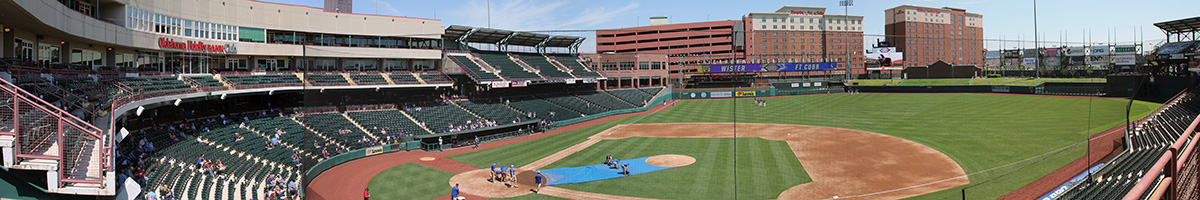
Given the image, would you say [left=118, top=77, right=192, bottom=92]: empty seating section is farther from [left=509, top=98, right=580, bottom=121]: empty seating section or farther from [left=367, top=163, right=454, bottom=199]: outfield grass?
[left=509, top=98, right=580, bottom=121]: empty seating section

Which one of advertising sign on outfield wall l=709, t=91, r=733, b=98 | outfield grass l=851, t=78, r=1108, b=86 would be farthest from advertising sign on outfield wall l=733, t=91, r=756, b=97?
outfield grass l=851, t=78, r=1108, b=86

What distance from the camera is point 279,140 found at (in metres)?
24.1

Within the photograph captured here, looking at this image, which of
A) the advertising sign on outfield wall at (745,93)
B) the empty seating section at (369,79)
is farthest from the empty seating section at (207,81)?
the advertising sign on outfield wall at (745,93)

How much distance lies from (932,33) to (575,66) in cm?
7888

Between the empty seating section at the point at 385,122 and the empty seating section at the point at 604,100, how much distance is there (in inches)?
797

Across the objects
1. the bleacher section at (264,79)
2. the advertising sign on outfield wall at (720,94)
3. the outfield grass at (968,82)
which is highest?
the outfield grass at (968,82)

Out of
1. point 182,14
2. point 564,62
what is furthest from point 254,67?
point 564,62

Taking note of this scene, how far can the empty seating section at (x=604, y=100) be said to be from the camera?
49.8 metres

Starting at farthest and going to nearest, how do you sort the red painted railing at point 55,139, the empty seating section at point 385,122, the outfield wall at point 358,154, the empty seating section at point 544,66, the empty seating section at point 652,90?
1. the empty seating section at point 652,90
2. the empty seating section at point 544,66
3. the empty seating section at point 385,122
4. the outfield wall at point 358,154
5. the red painted railing at point 55,139

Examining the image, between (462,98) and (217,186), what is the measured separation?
76.1 feet

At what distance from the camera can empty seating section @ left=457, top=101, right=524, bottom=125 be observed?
36875 millimetres

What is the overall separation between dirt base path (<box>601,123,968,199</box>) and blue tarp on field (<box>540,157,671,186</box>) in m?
6.36

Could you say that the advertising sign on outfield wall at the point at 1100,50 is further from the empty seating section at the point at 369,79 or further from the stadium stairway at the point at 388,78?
the empty seating section at the point at 369,79

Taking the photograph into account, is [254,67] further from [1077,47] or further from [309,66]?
[1077,47]
